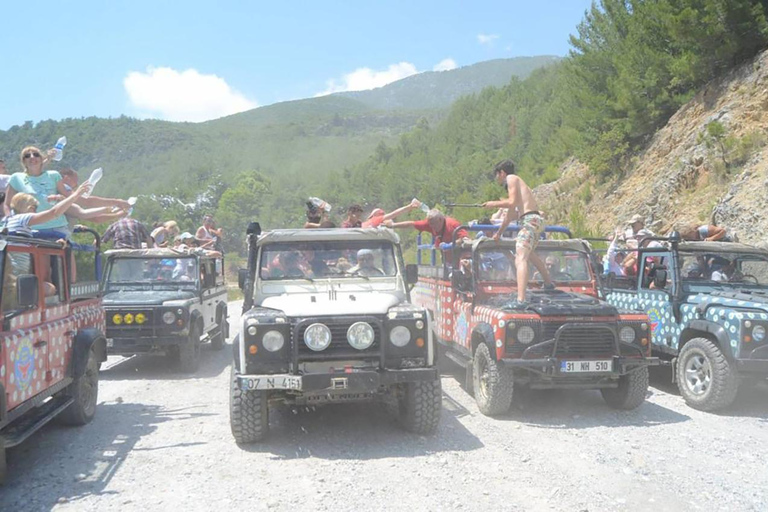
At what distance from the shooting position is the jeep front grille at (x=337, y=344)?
5.38 m

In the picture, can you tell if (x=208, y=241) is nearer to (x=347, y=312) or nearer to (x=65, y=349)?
(x=65, y=349)

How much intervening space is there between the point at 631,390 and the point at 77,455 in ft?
17.5

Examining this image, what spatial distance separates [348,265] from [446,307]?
2343 millimetres

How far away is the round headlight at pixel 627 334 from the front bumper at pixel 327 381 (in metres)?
2.45

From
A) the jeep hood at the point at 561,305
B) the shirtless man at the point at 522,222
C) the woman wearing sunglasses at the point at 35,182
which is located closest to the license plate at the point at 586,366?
the jeep hood at the point at 561,305

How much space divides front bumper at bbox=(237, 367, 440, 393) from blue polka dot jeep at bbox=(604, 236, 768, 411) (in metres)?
3.48

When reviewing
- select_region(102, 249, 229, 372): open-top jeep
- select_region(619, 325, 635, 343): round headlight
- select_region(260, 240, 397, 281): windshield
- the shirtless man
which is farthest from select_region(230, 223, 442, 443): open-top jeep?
select_region(102, 249, 229, 372): open-top jeep

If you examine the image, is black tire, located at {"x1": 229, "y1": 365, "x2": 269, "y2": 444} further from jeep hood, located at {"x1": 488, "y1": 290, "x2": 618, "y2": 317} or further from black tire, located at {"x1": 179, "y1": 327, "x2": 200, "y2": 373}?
black tire, located at {"x1": 179, "y1": 327, "x2": 200, "y2": 373}

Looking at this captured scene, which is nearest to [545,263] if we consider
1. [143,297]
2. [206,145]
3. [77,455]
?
[77,455]

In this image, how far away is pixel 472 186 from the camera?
52.3 meters

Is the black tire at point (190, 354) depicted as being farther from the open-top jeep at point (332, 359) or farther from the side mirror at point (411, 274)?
the side mirror at point (411, 274)

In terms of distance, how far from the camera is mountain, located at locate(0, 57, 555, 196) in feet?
407

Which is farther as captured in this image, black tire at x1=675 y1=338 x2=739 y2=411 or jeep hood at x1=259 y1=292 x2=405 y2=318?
black tire at x1=675 y1=338 x2=739 y2=411

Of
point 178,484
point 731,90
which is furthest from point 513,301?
point 731,90
